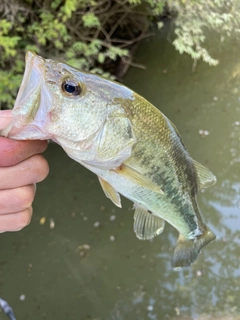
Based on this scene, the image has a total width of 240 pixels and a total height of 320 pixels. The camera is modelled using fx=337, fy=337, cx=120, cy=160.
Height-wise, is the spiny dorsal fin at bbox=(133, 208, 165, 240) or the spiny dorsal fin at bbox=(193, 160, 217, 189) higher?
the spiny dorsal fin at bbox=(193, 160, 217, 189)

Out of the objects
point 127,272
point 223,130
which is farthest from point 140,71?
point 127,272

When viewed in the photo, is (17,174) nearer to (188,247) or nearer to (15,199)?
(15,199)

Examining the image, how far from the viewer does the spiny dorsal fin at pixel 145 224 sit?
1442 mm

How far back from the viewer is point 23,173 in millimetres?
1181

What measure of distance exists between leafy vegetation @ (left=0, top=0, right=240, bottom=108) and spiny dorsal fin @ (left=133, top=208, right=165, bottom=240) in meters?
1.77

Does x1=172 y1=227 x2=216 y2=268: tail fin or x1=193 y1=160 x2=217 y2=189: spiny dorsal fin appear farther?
x1=172 y1=227 x2=216 y2=268: tail fin

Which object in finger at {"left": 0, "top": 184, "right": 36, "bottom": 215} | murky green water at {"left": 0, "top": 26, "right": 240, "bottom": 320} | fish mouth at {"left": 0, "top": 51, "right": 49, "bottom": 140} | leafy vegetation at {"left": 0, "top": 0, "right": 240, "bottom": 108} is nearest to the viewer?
fish mouth at {"left": 0, "top": 51, "right": 49, "bottom": 140}

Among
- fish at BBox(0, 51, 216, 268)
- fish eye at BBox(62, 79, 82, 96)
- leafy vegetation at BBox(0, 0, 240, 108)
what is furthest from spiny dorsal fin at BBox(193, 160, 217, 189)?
leafy vegetation at BBox(0, 0, 240, 108)

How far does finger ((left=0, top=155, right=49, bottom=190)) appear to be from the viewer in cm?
116

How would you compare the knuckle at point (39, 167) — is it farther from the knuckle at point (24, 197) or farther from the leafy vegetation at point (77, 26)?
the leafy vegetation at point (77, 26)

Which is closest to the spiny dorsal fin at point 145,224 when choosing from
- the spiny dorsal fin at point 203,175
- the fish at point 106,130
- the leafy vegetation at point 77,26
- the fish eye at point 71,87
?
the fish at point 106,130

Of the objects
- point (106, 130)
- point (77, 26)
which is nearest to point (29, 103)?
point (106, 130)

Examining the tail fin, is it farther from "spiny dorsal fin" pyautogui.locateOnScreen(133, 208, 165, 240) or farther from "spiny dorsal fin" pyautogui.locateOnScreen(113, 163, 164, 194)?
"spiny dorsal fin" pyautogui.locateOnScreen(113, 163, 164, 194)

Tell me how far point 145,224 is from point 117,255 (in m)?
1.52
